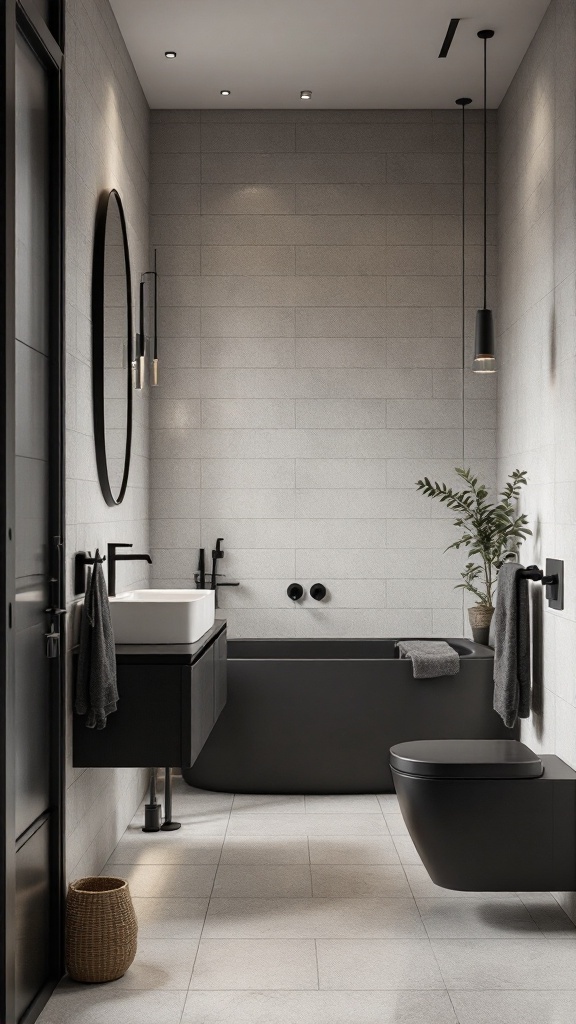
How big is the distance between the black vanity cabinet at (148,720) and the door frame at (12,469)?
22cm

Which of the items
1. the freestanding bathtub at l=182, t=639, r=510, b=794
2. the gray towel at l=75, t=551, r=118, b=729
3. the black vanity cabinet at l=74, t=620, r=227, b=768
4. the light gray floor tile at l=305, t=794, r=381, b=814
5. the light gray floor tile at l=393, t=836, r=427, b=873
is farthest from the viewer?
the freestanding bathtub at l=182, t=639, r=510, b=794

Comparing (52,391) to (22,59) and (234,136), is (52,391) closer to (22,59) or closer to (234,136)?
(22,59)

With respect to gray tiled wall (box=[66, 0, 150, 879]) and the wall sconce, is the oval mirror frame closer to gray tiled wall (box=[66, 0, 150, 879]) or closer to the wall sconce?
gray tiled wall (box=[66, 0, 150, 879])

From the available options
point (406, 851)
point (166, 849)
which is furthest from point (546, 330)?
point (166, 849)

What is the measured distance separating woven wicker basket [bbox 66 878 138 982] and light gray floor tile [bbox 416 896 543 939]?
1011mm

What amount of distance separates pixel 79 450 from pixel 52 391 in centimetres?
46

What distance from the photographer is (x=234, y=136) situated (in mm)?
5402

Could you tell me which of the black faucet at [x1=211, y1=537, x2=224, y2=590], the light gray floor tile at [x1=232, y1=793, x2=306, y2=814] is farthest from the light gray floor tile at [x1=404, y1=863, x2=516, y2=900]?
the black faucet at [x1=211, y1=537, x2=224, y2=590]

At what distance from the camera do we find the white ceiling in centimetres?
426

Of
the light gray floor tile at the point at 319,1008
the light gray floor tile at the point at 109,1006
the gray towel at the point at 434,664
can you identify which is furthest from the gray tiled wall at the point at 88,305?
the gray towel at the point at 434,664

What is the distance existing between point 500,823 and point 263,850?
1143 mm

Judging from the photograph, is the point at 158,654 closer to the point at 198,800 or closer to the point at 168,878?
the point at 168,878

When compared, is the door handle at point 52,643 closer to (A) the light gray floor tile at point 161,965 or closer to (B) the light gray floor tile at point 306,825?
(A) the light gray floor tile at point 161,965

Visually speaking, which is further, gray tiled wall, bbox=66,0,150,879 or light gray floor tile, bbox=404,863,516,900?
light gray floor tile, bbox=404,863,516,900
